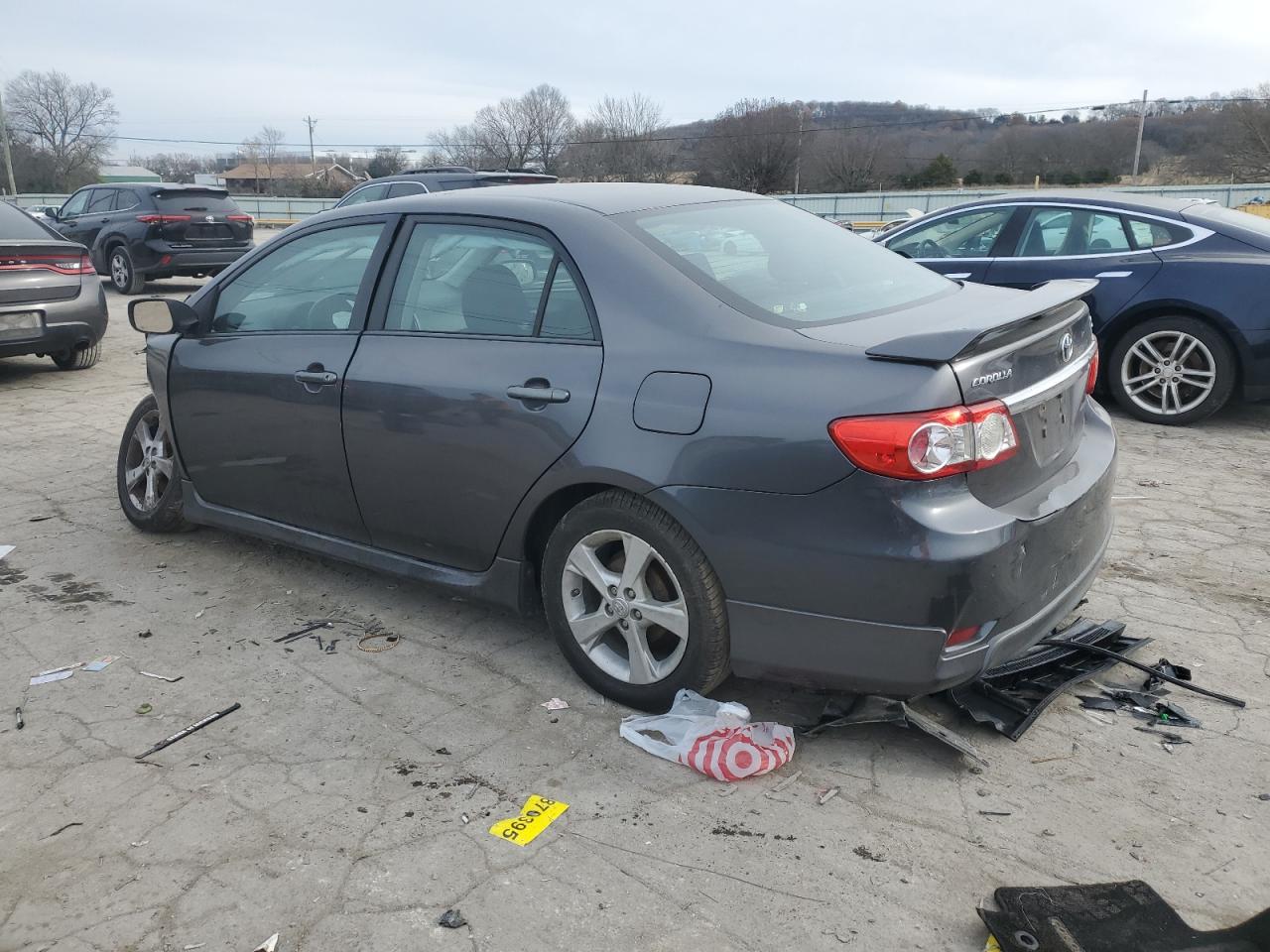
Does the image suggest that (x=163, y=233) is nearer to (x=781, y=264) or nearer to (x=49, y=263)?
(x=49, y=263)

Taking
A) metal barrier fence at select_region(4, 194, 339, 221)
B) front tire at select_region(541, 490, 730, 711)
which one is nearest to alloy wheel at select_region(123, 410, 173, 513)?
front tire at select_region(541, 490, 730, 711)

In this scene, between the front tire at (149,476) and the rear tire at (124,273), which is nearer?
the front tire at (149,476)

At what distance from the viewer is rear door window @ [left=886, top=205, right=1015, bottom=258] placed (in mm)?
7691

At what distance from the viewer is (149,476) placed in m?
5.09

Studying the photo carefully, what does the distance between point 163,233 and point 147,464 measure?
11257 mm

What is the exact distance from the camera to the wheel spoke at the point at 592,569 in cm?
324

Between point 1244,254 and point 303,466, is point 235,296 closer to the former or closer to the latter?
point 303,466

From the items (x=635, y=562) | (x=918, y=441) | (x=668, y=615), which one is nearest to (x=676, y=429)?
(x=635, y=562)

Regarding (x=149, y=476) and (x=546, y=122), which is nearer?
(x=149, y=476)

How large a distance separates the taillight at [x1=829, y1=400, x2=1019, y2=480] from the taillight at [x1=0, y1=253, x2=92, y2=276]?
8112 millimetres

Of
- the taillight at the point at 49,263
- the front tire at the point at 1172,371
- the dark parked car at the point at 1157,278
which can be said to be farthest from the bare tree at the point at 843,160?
the front tire at the point at 1172,371

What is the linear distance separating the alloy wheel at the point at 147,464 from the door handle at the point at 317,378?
136 centimetres

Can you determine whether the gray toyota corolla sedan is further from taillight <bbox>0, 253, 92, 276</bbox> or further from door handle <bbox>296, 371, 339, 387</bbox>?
taillight <bbox>0, 253, 92, 276</bbox>

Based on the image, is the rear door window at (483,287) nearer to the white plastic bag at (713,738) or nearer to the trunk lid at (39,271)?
the white plastic bag at (713,738)
